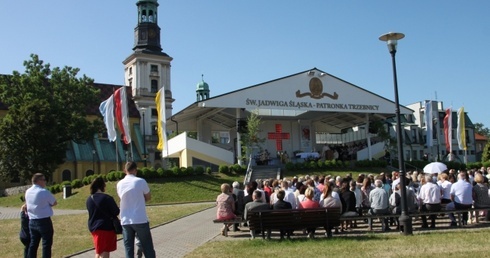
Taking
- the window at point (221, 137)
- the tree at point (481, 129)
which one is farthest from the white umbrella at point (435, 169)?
the tree at point (481, 129)

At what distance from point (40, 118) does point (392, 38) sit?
40653 millimetres

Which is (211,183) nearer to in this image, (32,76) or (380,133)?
(380,133)

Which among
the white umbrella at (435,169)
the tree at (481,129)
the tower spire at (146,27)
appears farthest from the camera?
the tree at (481,129)

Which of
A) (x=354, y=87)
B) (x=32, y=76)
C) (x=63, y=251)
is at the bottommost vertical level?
(x=63, y=251)

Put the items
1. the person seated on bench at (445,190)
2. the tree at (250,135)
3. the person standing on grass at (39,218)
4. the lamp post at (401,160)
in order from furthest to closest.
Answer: the tree at (250,135), the person seated on bench at (445,190), the lamp post at (401,160), the person standing on grass at (39,218)

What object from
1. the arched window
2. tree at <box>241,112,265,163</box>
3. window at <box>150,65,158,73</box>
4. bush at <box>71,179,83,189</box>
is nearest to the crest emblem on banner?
tree at <box>241,112,265,163</box>

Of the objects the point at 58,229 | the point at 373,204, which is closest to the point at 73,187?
the point at 58,229

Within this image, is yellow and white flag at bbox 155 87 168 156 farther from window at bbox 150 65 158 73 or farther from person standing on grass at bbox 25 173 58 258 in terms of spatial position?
window at bbox 150 65 158 73

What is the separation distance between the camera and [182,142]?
39.2m

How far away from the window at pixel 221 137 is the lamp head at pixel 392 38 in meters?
32.3

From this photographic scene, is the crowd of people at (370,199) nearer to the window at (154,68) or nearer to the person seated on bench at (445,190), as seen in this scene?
the person seated on bench at (445,190)

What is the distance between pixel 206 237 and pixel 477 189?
7.38m

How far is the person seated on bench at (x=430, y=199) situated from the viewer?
13914mm

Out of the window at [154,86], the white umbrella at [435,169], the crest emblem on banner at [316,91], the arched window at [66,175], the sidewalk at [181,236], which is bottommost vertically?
the sidewalk at [181,236]
